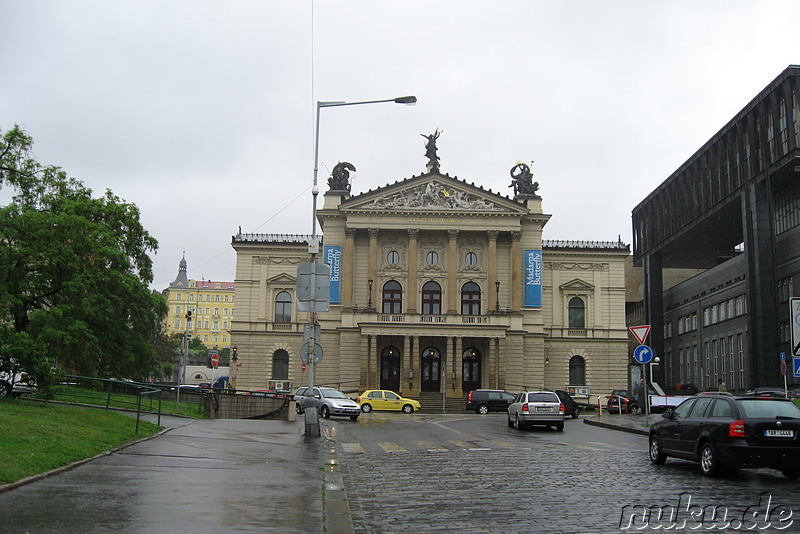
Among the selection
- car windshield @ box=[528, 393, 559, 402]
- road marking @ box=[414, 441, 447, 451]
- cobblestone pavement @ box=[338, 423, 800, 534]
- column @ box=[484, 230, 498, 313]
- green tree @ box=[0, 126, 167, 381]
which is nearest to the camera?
cobblestone pavement @ box=[338, 423, 800, 534]

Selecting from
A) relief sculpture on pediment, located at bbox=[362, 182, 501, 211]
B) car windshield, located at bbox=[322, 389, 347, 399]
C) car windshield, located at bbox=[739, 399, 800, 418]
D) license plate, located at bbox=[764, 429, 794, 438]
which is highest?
relief sculpture on pediment, located at bbox=[362, 182, 501, 211]

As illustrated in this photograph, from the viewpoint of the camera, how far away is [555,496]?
11375mm

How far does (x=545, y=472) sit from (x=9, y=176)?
111 feet

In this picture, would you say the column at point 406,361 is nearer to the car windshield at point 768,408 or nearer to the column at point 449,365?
the column at point 449,365

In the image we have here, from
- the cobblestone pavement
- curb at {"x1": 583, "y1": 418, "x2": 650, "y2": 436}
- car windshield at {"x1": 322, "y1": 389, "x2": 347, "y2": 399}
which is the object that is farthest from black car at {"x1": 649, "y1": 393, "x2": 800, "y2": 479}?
car windshield at {"x1": 322, "y1": 389, "x2": 347, "y2": 399}

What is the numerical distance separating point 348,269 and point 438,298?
8072 mm

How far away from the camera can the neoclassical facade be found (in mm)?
64312

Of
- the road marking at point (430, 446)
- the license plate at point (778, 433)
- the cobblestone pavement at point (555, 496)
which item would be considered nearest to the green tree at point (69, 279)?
the road marking at point (430, 446)

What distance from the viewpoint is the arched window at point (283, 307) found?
7131 cm

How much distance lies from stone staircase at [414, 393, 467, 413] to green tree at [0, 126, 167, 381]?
22468mm

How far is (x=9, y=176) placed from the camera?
128 feet

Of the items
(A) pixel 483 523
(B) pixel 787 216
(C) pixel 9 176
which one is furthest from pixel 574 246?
(A) pixel 483 523

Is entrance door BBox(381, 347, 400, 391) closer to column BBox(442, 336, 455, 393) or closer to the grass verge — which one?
column BBox(442, 336, 455, 393)

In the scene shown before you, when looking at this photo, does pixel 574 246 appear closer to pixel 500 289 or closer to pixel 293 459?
pixel 500 289
